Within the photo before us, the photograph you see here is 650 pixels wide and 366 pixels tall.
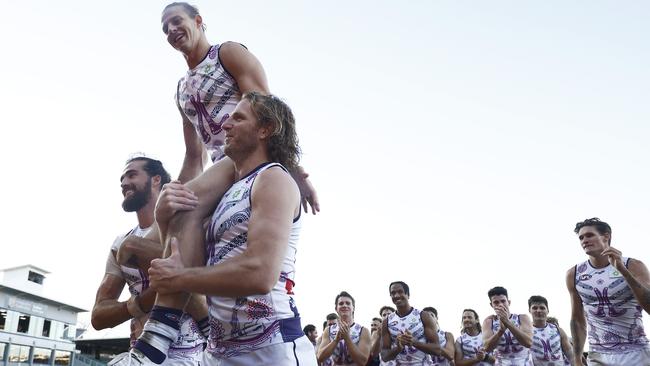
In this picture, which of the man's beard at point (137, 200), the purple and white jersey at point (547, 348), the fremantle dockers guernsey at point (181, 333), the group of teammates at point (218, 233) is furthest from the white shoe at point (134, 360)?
the purple and white jersey at point (547, 348)

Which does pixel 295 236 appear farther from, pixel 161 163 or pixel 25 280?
pixel 25 280

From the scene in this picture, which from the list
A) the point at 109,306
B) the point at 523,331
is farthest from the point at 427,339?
the point at 109,306

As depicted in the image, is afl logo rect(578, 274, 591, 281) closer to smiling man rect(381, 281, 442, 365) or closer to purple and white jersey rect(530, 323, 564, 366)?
smiling man rect(381, 281, 442, 365)

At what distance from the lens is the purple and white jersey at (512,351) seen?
1228 centimetres

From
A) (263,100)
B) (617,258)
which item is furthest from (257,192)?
(617,258)

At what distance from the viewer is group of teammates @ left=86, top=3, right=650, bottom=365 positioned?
8.27 ft

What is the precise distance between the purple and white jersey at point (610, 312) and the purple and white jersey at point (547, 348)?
17.6 ft

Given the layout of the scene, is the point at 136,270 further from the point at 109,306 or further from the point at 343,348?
the point at 343,348

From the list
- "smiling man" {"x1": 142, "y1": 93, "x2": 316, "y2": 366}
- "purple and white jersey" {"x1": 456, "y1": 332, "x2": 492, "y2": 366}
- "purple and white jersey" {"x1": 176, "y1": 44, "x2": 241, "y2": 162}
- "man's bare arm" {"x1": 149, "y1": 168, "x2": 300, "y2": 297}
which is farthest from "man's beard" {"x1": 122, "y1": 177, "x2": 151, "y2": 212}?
"purple and white jersey" {"x1": 456, "y1": 332, "x2": 492, "y2": 366}

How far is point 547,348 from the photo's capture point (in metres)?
12.3

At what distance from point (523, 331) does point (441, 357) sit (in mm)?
1896

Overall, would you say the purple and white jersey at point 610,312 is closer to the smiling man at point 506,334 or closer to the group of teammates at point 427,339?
the smiling man at point 506,334

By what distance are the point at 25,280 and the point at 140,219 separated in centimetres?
5998

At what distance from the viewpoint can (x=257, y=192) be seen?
265cm
